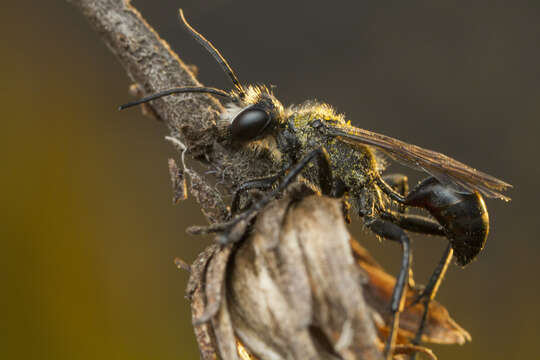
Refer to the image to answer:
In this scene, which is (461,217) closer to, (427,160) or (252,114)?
(427,160)

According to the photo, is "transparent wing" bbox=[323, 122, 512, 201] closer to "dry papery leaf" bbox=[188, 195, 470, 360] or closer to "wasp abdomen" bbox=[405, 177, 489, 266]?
"wasp abdomen" bbox=[405, 177, 489, 266]

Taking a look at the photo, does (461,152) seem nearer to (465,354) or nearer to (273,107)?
(465,354)

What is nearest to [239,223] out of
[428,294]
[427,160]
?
[428,294]

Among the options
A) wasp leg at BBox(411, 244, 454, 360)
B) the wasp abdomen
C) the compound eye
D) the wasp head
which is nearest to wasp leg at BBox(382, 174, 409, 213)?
the wasp abdomen

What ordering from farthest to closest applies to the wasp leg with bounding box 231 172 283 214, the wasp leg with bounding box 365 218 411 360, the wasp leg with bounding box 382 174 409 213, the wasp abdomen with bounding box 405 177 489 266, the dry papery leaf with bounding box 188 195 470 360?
the wasp leg with bounding box 382 174 409 213
the wasp abdomen with bounding box 405 177 489 266
the wasp leg with bounding box 231 172 283 214
the wasp leg with bounding box 365 218 411 360
the dry papery leaf with bounding box 188 195 470 360

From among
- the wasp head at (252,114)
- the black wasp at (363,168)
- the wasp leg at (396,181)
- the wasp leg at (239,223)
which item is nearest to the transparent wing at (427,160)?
the black wasp at (363,168)

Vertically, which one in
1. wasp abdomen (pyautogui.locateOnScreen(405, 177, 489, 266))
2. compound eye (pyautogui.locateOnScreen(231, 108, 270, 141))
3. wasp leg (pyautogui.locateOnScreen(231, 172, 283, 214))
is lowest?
wasp abdomen (pyautogui.locateOnScreen(405, 177, 489, 266))

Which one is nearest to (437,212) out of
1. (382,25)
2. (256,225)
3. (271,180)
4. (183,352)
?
(271,180)
